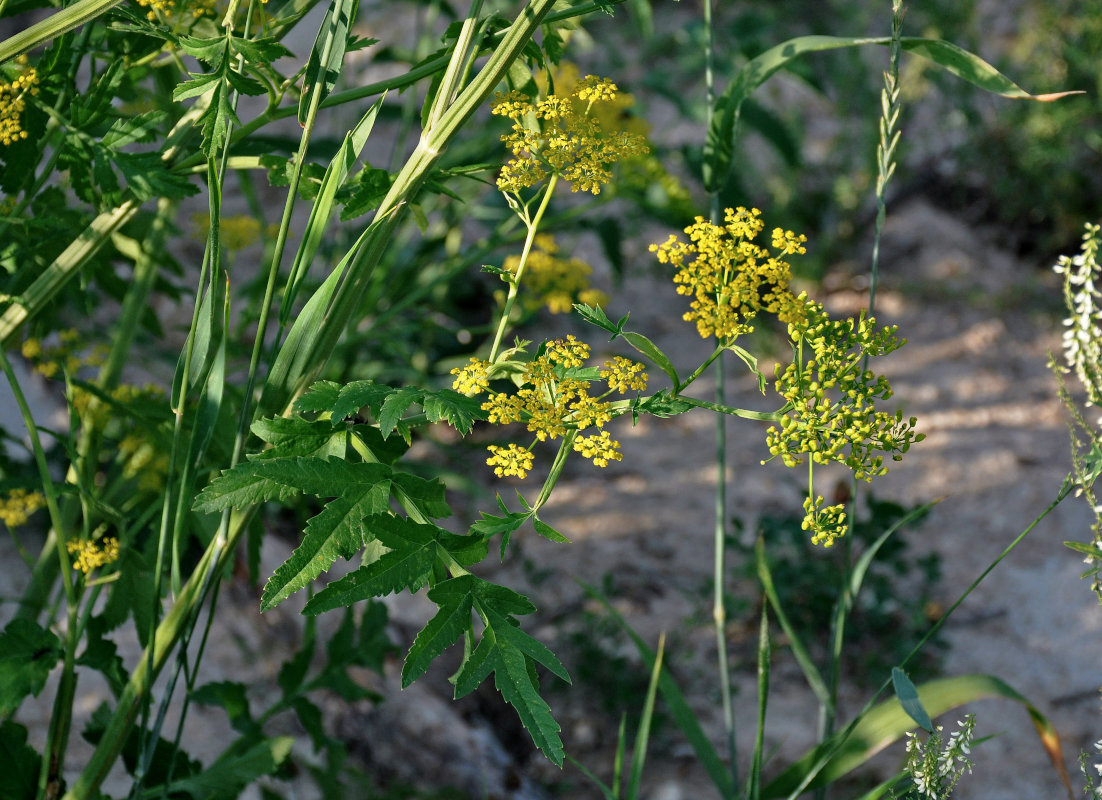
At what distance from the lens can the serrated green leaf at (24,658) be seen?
3.26 feet

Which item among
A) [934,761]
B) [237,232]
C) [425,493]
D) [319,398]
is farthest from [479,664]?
[237,232]

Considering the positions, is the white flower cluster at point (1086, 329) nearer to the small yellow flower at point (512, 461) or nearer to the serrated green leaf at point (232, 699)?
the small yellow flower at point (512, 461)

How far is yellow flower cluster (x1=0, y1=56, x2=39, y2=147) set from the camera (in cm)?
92

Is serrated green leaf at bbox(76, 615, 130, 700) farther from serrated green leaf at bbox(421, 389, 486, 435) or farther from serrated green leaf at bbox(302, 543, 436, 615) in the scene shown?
serrated green leaf at bbox(421, 389, 486, 435)

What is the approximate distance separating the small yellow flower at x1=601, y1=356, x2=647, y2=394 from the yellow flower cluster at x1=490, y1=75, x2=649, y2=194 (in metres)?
0.16

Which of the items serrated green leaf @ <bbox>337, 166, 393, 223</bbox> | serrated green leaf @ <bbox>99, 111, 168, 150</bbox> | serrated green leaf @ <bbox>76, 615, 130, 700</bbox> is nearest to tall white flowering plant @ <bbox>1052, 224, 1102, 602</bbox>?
serrated green leaf @ <bbox>337, 166, 393, 223</bbox>

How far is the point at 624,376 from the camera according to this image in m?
0.81

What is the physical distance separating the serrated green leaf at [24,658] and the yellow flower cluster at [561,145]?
2.30ft

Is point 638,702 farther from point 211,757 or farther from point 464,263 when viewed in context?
point 464,263

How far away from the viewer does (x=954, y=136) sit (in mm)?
4418

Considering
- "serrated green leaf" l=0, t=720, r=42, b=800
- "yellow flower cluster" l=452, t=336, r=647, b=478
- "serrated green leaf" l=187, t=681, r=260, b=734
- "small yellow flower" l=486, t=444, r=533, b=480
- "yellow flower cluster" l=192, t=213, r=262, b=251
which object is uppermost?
"yellow flower cluster" l=192, t=213, r=262, b=251

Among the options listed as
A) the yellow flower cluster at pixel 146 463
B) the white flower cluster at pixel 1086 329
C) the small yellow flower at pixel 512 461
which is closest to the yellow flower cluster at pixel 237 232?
the yellow flower cluster at pixel 146 463

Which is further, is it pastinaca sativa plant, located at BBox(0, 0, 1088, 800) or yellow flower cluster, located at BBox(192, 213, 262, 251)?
yellow flower cluster, located at BBox(192, 213, 262, 251)

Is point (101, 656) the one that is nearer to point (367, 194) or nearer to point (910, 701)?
point (367, 194)
